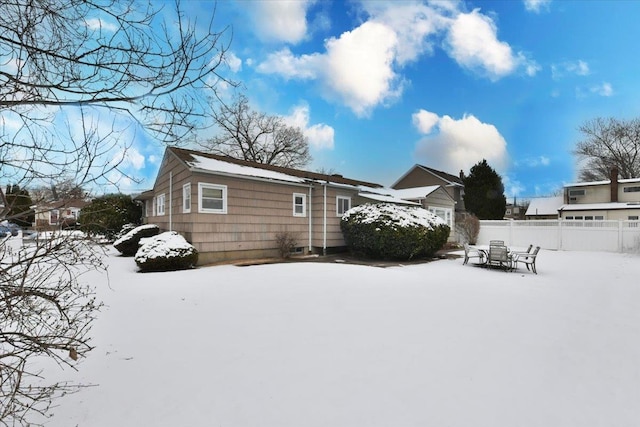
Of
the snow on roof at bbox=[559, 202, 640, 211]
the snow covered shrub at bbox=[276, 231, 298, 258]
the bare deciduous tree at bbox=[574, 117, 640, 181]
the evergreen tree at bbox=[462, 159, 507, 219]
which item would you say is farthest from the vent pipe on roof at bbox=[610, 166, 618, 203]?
the snow covered shrub at bbox=[276, 231, 298, 258]

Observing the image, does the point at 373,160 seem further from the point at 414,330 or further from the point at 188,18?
the point at 188,18

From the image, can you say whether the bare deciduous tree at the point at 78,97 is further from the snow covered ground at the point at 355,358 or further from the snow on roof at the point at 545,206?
the snow on roof at the point at 545,206

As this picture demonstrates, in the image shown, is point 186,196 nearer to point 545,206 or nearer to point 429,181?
point 429,181

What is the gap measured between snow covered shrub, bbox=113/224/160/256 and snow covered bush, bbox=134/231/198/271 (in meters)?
4.15

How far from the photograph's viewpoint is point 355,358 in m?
3.60

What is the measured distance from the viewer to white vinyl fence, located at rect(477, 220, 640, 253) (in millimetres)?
15680

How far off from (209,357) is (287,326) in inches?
51.2

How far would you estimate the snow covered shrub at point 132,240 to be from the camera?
13.0m

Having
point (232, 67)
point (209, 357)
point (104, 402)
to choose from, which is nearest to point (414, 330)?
point (209, 357)

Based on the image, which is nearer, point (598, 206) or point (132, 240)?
point (132, 240)

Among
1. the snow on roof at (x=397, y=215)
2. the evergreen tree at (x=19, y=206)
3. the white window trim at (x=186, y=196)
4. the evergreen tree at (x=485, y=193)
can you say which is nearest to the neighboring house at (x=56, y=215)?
the evergreen tree at (x=19, y=206)

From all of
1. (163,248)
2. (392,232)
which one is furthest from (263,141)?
(163,248)

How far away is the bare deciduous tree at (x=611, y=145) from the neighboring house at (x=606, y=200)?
813 cm

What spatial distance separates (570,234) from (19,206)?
2260 cm
